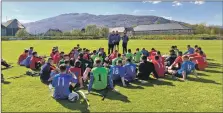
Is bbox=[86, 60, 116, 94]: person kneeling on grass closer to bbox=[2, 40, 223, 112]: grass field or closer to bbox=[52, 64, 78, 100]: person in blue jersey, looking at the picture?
bbox=[2, 40, 223, 112]: grass field

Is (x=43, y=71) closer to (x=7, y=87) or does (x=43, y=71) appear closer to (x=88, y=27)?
(x=7, y=87)

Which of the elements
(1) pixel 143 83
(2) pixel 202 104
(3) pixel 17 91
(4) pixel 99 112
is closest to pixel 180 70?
(1) pixel 143 83

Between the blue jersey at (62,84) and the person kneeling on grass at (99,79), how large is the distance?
117cm

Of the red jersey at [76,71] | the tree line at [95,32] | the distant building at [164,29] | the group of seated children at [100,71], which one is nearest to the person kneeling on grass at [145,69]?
the group of seated children at [100,71]

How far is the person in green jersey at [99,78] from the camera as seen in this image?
1162cm

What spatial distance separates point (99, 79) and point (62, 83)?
201 centimetres

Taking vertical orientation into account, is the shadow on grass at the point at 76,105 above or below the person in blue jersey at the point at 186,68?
below

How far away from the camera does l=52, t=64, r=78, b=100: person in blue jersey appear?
10.3m

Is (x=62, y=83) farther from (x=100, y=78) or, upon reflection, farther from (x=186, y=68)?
(x=186, y=68)

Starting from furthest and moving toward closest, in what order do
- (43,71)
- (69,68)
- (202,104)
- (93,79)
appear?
(43,71)
(69,68)
(93,79)
(202,104)

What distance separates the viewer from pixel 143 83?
13.8 m

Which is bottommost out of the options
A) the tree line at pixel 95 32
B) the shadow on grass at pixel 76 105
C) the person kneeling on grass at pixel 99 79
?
the shadow on grass at pixel 76 105

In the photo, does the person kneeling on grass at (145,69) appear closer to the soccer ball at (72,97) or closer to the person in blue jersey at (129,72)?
the person in blue jersey at (129,72)

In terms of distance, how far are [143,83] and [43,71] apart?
500 centimetres
